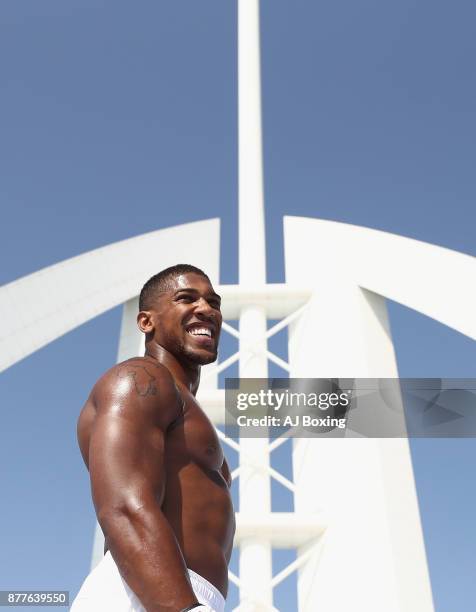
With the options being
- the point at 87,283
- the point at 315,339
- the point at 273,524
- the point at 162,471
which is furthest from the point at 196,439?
the point at 87,283

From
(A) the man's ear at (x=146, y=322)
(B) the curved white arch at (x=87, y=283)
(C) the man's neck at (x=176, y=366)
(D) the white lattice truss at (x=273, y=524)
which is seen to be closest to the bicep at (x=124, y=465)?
(C) the man's neck at (x=176, y=366)

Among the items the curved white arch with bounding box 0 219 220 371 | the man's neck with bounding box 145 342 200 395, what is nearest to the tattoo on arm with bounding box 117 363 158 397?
the man's neck with bounding box 145 342 200 395

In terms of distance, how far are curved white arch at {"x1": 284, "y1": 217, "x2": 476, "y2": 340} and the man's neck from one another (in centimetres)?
926

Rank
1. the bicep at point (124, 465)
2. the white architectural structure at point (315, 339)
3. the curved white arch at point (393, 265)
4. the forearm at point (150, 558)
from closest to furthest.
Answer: the forearm at point (150, 558)
the bicep at point (124, 465)
the white architectural structure at point (315, 339)
the curved white arch at point (393, 265)

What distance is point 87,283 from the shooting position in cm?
1209

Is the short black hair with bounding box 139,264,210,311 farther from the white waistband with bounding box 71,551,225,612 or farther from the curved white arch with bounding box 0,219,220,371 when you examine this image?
the curved white arch with bounding box 0,219,220,371

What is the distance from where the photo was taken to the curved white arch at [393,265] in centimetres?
1114

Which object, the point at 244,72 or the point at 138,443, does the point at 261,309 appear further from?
the point at 138,443

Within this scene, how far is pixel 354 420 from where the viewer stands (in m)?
10.9

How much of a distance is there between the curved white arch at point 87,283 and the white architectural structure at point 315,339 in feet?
0.06

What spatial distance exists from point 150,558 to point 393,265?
35.7ft

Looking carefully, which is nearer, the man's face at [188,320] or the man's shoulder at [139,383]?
the man's shoulder at [139,383]

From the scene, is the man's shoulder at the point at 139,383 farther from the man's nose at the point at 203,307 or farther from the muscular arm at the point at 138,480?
the man's nose at the point at 203,307

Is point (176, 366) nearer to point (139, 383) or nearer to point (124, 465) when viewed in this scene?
point (139, 383)
